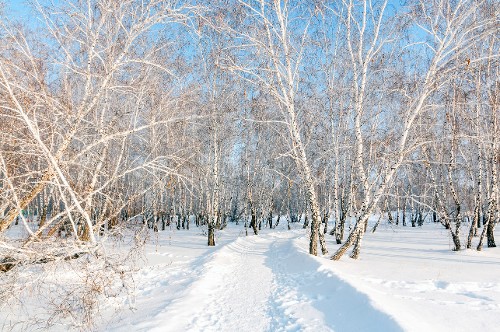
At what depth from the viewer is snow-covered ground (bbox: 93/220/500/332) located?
440 cm

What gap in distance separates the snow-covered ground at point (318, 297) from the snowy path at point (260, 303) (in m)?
0.02

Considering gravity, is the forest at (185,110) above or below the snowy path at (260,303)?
above

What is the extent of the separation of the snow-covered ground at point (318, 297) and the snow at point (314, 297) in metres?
0.02

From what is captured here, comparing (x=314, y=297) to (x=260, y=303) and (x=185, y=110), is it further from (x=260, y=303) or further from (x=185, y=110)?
(x=185, y=110)

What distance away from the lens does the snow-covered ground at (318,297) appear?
4402mm

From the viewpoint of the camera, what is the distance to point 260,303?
5762 mm

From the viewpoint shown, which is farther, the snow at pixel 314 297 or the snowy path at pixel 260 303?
the snowy path at pixel 260 303

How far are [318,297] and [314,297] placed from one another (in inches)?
3.4

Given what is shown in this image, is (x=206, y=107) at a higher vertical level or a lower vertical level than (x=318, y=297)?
higher

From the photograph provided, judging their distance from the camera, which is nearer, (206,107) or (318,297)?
(318,297)

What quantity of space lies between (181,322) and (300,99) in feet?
40.1

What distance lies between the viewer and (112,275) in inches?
187

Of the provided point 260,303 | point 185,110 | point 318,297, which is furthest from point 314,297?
point 185,110

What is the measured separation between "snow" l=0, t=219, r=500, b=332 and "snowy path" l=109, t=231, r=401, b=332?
0.05ft
